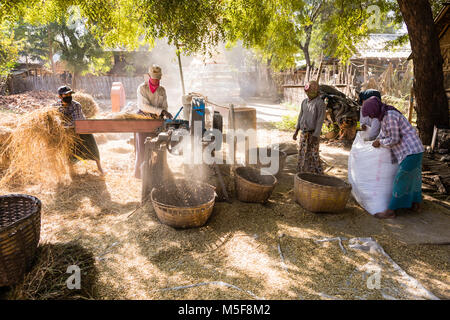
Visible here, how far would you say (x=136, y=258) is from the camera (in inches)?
107

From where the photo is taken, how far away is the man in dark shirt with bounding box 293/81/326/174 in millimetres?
4600

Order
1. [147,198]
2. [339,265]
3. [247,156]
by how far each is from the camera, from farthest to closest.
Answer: [247,156] → [147,198] → [339,265]

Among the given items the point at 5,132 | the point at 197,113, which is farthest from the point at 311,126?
the point at 5,132

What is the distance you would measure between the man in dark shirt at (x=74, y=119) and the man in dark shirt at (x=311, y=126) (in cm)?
367

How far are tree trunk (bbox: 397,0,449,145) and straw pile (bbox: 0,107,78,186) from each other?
20.0 ft

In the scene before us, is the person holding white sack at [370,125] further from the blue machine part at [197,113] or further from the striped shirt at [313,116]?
the blue machine part at [197,113]

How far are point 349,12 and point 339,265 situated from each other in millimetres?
5670

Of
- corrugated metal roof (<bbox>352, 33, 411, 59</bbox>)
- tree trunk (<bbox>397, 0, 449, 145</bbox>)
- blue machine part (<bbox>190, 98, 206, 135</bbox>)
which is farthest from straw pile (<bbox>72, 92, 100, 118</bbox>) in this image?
corrugated metal roof (<bbox>352, 33, 411, 59</bbox>)

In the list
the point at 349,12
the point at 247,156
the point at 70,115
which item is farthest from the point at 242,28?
the point at 70,115

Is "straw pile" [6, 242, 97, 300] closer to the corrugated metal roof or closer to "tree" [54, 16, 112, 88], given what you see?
the corrugated metal roof

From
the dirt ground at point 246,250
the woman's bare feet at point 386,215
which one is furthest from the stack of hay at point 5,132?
the woman's bare feet at point 386,215

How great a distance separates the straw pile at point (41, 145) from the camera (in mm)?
4133

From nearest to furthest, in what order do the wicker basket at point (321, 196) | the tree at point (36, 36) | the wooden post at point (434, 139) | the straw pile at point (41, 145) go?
the wicker basket at point (321, 196)
the straw pile at point (41, 145)
the wooden post at point (434, 139)
the tree at point (36, 36)
